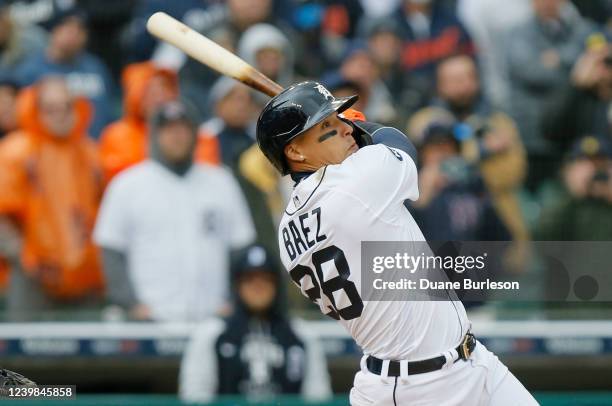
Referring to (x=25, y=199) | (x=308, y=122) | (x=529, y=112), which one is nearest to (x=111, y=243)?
(x=25, y=199)

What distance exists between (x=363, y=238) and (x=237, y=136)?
120 inches

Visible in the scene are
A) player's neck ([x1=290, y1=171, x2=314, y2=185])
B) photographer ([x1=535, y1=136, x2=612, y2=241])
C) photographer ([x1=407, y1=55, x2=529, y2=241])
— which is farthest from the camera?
photographer ([x1=407, y1=55, x2=529, y2=241])

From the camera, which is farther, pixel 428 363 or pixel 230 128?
pixel 230 128

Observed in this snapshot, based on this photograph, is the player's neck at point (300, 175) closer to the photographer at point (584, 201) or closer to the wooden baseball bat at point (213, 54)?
the wooden baseball bat at point (213, 54)

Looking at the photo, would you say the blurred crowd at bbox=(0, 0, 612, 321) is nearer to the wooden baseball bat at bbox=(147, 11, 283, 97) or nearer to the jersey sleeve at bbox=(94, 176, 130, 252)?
the jersey sleeve at bbox=(94, 176, 130, 252)

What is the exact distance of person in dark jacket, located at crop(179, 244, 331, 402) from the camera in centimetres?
589

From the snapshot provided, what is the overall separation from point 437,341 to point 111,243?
3.11m

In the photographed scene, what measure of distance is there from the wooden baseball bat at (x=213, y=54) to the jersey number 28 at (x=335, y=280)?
800 mm

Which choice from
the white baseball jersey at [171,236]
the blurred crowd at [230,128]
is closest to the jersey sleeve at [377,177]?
the blurred crowd at [230,128]

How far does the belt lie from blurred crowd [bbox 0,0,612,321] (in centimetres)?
252

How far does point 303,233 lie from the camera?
357 centimetres

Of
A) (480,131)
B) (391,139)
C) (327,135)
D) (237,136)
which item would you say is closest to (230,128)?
(237,136)

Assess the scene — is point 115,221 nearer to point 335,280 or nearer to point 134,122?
point 134,122

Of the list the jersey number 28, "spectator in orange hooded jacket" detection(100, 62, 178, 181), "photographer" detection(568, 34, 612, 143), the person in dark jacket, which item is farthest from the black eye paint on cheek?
"photographer" detection(568, 34, 612, 143)
